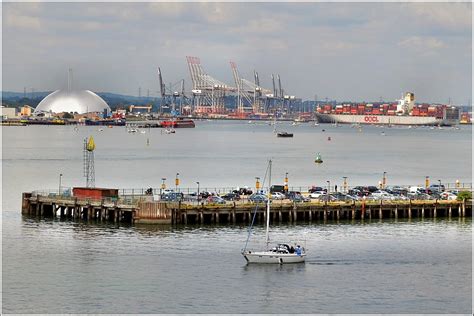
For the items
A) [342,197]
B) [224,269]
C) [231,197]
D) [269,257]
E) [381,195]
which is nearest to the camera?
[224,269]

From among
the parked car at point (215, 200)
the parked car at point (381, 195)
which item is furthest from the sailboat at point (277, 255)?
the parked car at point (381, 195)

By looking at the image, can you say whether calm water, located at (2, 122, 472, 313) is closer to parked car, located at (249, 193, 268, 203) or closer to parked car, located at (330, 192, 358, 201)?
parked car, located at (330, 192, 358, 201)

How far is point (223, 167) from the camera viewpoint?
72938 millimetres

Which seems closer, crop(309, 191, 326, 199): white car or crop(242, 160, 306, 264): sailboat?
crop(242, 160, 306, 264): sailboat

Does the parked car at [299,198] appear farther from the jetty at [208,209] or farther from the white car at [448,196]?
the white car at [448,196]

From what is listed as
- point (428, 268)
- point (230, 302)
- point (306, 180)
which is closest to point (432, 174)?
point (306, 180)

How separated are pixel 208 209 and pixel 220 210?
46 centimetres

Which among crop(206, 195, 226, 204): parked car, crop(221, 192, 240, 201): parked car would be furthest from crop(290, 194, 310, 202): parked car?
crop(206, 195, 226, 204): parked car

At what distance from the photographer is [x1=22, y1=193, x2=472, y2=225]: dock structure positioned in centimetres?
3650

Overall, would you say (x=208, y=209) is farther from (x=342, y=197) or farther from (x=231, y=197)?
(x=342, y=197)

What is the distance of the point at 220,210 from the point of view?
37.2m

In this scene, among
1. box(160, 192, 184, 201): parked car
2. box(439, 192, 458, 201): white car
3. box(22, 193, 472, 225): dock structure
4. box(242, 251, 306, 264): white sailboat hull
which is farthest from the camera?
box(439, 192, 458, 201): white car

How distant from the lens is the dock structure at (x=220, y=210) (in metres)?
36.5

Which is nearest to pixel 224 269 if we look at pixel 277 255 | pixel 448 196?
pixel 277 255
